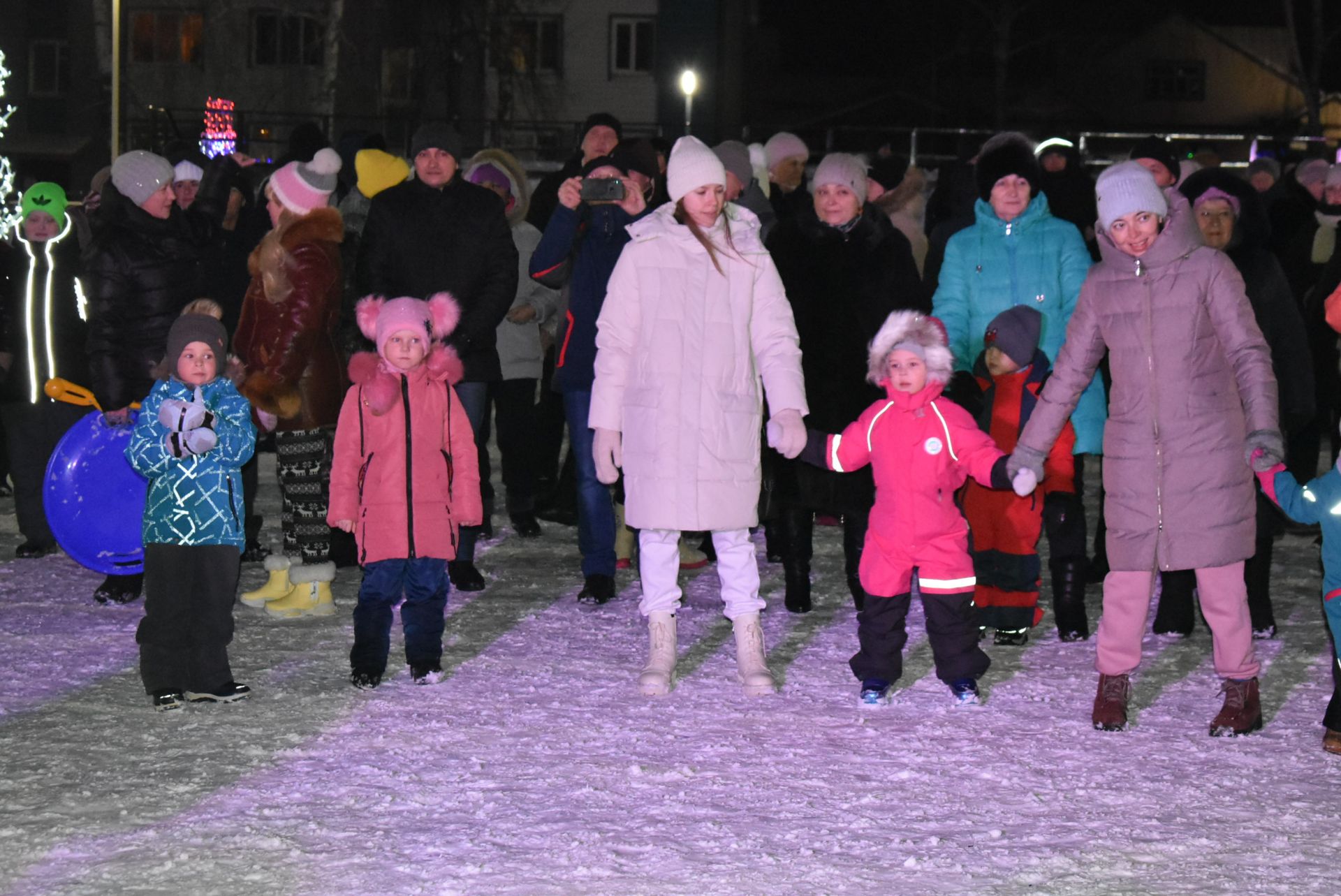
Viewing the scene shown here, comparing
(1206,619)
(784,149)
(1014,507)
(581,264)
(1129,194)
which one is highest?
(784,149)

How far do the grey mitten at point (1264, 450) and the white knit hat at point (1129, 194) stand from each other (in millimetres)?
802

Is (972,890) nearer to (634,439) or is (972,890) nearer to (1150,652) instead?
(634,439)

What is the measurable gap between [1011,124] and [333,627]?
161ft

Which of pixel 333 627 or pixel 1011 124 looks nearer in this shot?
pixel 333 627

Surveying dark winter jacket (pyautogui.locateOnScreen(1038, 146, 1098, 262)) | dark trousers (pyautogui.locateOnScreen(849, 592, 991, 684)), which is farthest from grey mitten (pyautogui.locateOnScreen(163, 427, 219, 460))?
dark winter jacket (pyautogui.locateOnScreen(1038, 146, 1098, 262))

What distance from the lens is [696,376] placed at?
258 inches

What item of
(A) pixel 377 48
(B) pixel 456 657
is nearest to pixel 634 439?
(B) pixel 456 657

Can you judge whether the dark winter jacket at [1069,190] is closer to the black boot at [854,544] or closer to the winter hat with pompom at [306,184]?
the black boot at [854,544]

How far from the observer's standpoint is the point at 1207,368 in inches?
235

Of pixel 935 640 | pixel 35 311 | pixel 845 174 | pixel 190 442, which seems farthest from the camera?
pixel 35 311

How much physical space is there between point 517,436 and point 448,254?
2023 millimetres

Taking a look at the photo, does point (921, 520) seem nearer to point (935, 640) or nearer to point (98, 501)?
point (935, 640)

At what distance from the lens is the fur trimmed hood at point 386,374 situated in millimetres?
6645

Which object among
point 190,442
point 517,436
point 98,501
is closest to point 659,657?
point 190,442
